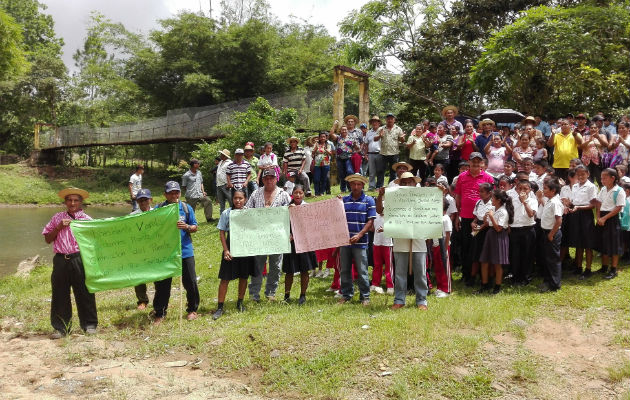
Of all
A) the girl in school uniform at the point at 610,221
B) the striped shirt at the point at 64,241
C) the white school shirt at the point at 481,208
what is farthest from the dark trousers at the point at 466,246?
the striped shirt at the point at 64,241

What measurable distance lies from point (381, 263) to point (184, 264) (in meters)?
3.10

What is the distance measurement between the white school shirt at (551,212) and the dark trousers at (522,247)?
223mm

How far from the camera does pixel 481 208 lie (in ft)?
25.9

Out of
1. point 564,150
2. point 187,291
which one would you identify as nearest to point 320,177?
point 564,150

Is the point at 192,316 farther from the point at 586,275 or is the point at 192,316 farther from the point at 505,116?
the point at 505,116

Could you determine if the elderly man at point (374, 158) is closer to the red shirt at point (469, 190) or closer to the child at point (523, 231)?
the red shirt at point (469, 190)

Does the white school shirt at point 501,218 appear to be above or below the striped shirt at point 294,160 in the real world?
below

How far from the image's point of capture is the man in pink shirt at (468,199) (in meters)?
8.28

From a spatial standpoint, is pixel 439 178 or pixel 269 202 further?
pixel 439 178

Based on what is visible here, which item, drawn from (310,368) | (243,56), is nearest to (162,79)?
(243,56)

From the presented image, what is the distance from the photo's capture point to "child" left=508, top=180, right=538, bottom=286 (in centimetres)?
758

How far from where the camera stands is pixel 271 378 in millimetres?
5555

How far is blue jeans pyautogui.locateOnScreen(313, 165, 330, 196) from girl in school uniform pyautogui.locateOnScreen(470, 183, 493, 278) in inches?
261

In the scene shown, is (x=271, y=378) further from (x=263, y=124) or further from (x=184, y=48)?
(x=184, y=48)
